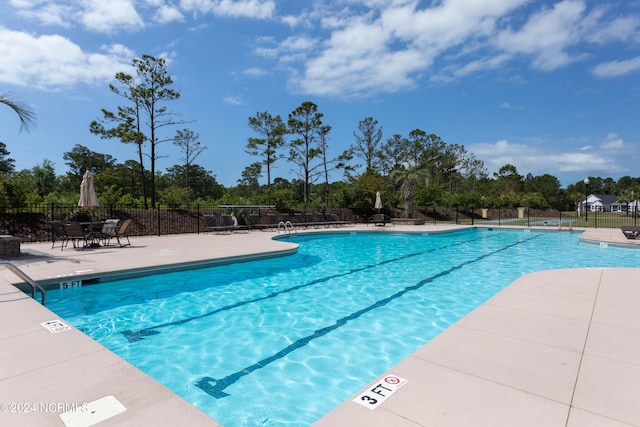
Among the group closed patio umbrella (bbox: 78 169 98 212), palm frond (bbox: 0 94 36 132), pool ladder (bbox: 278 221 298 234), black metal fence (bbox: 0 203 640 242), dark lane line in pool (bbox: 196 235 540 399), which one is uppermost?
palm frond (bbox: 0 94 36 132)

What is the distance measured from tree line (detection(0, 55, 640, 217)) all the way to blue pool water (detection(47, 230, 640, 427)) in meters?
5.68

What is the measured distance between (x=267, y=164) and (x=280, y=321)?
23.6 metres

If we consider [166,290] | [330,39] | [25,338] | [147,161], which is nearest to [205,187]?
[147,161]

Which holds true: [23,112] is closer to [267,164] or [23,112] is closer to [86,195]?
[86,195]

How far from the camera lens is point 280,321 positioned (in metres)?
4.89

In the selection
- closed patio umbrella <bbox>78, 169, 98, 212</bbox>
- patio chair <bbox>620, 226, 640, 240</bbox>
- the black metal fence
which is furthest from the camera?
patio chair <bbox>620, 226, 640, 240</bbox>

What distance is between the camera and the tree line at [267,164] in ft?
63.9

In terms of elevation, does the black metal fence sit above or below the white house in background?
below

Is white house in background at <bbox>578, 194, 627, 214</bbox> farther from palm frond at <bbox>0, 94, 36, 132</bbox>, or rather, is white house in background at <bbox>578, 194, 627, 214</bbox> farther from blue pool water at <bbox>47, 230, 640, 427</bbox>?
palm frond at <bbox>0, 94, 36, 132</bbox>

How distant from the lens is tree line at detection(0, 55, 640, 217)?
19469 mm

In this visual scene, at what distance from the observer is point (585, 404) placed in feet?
6.81

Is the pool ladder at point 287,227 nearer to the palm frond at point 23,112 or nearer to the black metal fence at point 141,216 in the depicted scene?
the black metal fence at point 141,216

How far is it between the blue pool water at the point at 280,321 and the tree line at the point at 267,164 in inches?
223

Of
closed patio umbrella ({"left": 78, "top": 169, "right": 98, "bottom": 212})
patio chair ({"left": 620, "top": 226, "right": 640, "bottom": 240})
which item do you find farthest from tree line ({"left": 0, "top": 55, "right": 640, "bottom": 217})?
patio chair ({"left": 620, "top": 226, "right": 640, "bottom": 240})
